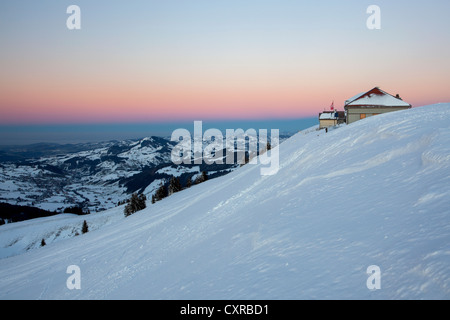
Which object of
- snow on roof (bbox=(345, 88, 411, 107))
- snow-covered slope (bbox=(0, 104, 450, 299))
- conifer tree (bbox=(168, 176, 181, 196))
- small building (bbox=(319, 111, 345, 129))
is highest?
snow on roof (bbox=(345, 88, 411, 107))

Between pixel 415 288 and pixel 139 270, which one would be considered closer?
pixel 415 288

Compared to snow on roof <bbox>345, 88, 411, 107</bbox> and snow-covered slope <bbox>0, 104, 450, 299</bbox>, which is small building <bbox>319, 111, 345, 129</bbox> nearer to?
snow on roof <bbox>345, 88, 411, 107</bbox>

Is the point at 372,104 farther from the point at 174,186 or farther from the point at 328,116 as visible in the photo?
the point at 174,186

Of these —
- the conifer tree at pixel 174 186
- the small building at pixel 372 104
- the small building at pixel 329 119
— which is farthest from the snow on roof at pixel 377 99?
the conifer tree at pixel 174 186

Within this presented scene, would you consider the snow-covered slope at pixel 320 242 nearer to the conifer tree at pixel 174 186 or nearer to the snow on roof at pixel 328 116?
the snow on roof at pixel 328 116

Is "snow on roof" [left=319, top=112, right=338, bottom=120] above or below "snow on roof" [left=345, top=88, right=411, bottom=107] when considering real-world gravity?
below

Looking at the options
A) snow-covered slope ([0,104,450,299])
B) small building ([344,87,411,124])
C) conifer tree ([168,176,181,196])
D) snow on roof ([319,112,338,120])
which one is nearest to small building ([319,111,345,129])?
snow on roof ([319,112,338,120])

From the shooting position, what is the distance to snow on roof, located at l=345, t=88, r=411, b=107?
39.9 metres

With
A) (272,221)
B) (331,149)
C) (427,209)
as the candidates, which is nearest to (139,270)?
(272,221)

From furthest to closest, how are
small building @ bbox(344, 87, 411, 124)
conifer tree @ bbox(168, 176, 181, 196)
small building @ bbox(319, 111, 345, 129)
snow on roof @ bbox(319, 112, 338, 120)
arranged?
conifer tree @ bbox(168, 176, 181, 196) < snow on roof @ bbox(319, 112, 338, 120) < small building @ bbox(319, 111, 345, 129) < small building @ bbox(344, 87, 411, 124)

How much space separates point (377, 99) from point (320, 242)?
44.1 m
